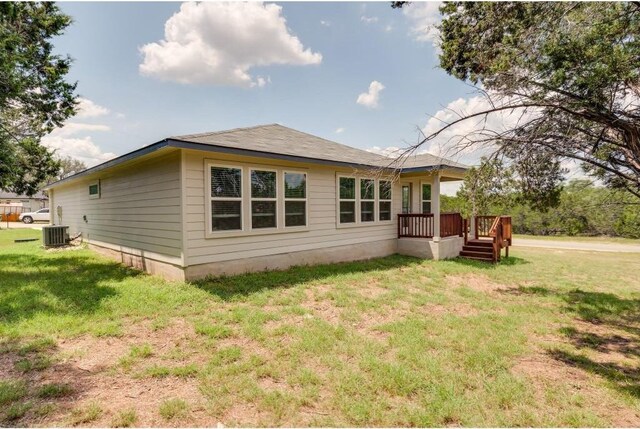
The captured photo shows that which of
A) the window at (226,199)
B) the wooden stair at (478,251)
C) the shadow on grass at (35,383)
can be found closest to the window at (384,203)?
the wooden stair at (478,251)

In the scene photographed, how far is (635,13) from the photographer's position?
3855mm

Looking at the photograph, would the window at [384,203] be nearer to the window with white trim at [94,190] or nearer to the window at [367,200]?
the window at [367,200]

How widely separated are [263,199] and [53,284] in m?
4.80

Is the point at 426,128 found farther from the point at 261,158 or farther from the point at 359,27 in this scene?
the point at 359,27

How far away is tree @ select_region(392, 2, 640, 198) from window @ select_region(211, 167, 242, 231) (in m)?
4.92

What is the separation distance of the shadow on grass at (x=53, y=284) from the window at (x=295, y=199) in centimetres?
413

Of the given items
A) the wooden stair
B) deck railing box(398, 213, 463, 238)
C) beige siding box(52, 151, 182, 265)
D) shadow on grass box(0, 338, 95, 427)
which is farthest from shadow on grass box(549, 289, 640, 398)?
beige siding box(52, 151, 182, 265)

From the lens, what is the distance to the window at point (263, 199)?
25.0 feet

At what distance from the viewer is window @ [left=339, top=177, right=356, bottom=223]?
9938mm

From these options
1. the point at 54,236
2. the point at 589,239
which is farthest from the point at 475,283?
the point at 589,239

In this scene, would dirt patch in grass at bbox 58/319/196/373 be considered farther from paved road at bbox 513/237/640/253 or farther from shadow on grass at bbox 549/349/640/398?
paved road at bbox 513/237/640/253

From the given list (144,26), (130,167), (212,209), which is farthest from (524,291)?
(144,26)

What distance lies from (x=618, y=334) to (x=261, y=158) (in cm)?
738

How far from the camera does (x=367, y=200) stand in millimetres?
10719
